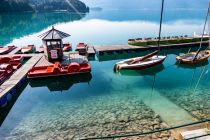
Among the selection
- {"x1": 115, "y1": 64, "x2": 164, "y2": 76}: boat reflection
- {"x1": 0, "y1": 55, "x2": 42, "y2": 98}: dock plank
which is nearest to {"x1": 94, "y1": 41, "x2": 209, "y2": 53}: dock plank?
{"x1": 115, "y1": 64, "x2": 164, "y2": 76}: boat reflection

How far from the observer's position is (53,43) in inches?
1235

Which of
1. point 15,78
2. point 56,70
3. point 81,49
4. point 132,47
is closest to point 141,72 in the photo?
point 81,49

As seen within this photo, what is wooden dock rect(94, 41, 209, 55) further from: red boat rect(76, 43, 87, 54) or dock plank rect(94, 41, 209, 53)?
red boat rect(76, 43, 87, 54)

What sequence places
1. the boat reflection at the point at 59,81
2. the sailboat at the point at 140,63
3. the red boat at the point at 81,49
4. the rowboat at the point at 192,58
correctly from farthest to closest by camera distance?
1. the red boat at the point at 81,49
2. the rowboat at the point at 192,58
3. the sailboat at the point at 140,63
4. the boat reflection at the point at 59,81

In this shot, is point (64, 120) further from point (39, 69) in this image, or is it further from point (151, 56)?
point (151, 56)

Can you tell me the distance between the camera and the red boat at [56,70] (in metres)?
27.7

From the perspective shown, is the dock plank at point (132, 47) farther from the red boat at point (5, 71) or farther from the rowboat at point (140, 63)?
the red boat at point (5, 71)

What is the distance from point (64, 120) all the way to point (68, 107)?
2.55 meters

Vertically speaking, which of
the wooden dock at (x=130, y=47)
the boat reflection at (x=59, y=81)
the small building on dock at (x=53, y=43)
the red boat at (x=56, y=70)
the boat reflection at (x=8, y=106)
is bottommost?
the boat reflection at (x=8, y=106)

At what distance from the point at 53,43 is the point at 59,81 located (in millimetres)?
6325

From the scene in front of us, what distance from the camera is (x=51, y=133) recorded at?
17.3 meters

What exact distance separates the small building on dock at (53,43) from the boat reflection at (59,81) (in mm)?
4305

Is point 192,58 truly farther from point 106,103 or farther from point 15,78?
point 15,78

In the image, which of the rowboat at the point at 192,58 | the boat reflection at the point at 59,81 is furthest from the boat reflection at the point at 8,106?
the rowboat at the point at 192,58
